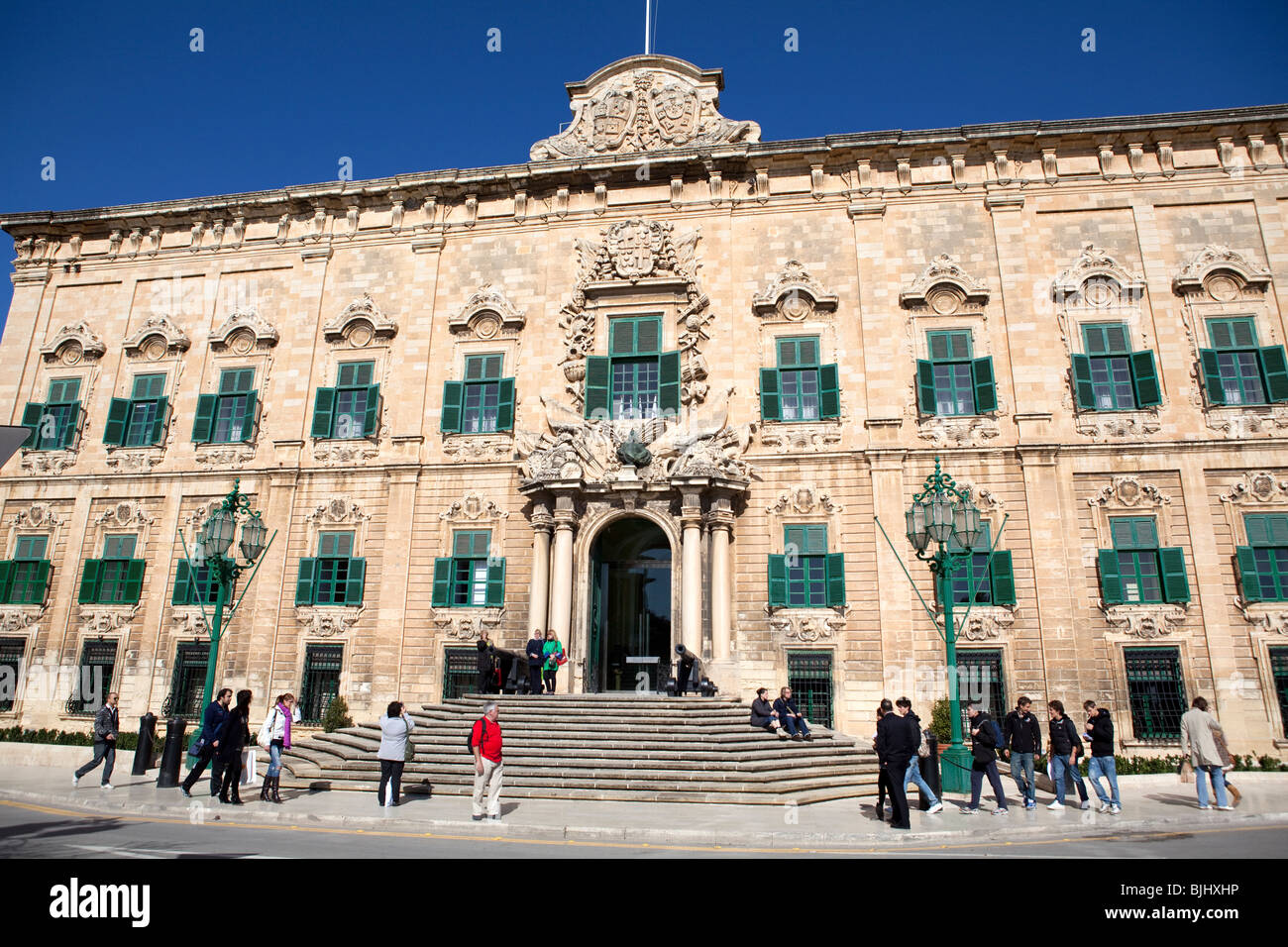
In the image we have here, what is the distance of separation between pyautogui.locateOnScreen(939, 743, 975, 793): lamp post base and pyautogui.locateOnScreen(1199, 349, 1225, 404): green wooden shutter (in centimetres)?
1198

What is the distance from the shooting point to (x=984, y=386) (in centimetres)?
2044

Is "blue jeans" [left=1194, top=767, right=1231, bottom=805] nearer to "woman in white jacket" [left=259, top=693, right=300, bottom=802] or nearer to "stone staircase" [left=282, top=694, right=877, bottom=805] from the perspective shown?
"stone staircase" [left=282, top=694, right=877, bottom=805]

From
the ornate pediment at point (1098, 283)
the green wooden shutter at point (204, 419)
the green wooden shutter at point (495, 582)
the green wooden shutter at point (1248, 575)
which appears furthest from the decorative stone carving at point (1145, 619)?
the green wooden shutter at point (204, 419)

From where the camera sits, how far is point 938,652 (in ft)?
62.1

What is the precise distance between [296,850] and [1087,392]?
19.6 m

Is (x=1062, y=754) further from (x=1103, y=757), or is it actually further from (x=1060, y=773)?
(x=1103, y=757)

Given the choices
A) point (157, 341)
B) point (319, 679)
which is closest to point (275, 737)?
point (319, 679)

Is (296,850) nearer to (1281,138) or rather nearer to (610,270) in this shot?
(610,270)

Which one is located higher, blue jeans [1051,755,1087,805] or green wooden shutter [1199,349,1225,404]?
green wooden shutter [1199,349,1225,404]

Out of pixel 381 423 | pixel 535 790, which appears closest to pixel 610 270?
pixel 381 423

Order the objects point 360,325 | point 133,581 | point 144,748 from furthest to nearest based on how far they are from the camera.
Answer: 1. point 360,325
2. point 133,581
3. point 144,748

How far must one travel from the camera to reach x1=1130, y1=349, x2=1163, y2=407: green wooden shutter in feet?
64.6

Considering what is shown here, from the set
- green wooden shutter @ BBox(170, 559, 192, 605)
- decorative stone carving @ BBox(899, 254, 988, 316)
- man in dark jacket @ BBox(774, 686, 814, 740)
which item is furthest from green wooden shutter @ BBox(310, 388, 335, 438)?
decorative stone carving @ BBox(899, 254, 988, 316)

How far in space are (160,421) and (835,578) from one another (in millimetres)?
20128
